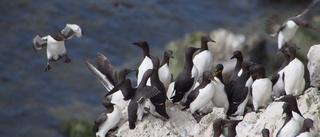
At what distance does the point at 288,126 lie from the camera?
883 cm

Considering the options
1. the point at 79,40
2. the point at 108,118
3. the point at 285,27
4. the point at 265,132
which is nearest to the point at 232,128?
the point at 265,132

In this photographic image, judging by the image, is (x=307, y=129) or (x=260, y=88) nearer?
(x=307, y=129)

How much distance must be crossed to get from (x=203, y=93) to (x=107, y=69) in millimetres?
1915

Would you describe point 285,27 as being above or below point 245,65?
below

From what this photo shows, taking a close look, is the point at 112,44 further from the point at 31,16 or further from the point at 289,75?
the point at 289,75

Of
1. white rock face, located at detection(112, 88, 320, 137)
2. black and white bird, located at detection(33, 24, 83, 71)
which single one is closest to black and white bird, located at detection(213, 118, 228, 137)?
white rock face, located at detection(112, 88, 320, 137)

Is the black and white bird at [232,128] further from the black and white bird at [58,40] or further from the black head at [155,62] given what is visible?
the black and white bird at [58,40]

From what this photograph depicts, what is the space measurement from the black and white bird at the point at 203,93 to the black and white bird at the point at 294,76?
3.68 feet

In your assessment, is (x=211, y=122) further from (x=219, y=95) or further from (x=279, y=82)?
(x=279, y=82)

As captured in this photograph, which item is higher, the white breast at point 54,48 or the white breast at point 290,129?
the white breast at point 290,129

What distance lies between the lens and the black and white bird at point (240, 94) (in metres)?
10.5

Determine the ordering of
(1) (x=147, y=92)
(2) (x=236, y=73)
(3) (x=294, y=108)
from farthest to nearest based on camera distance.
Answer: (2) (x=236, y=73) → (1) (x=147, y=92) → (3) (x=294, y=108)

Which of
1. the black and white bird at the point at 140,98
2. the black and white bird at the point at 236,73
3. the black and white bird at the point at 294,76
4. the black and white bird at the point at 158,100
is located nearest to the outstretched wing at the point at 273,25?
the black and white bird at the point at 236,73

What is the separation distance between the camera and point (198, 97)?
33.0 ft
